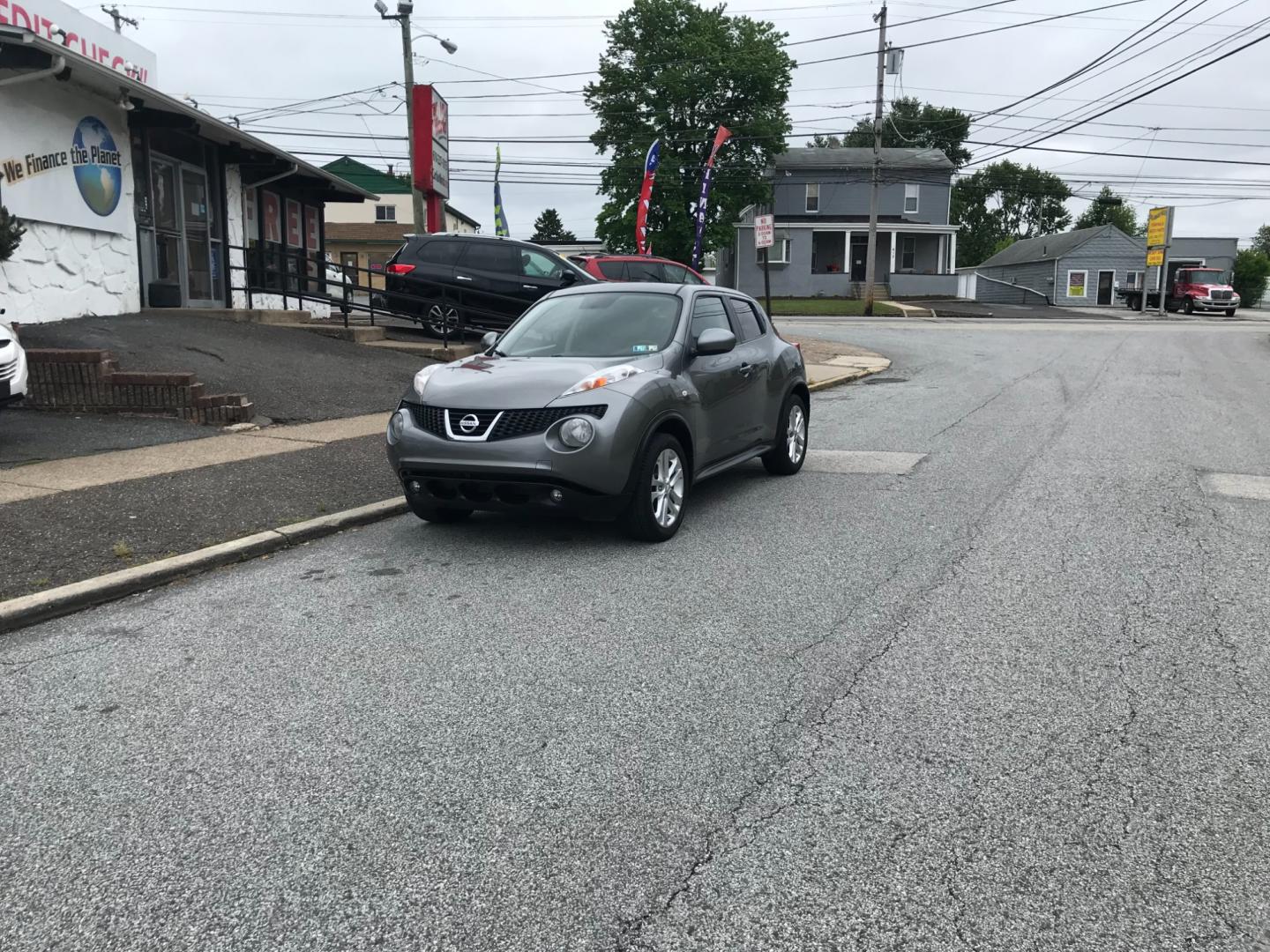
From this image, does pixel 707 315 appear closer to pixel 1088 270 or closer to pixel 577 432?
pixel 577 432

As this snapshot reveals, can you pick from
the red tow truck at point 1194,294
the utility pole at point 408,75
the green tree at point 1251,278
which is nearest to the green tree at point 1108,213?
the green tree at point 1251,278

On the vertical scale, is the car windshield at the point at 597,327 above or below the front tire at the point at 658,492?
above

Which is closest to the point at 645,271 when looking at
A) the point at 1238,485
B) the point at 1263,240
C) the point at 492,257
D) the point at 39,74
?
the point at 492,257

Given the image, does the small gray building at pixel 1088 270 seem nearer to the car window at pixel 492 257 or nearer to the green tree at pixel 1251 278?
the green tree at pixel 1251 278

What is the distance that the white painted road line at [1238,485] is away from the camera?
26.9ft

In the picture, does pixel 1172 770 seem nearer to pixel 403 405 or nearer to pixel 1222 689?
pixel 1222 689

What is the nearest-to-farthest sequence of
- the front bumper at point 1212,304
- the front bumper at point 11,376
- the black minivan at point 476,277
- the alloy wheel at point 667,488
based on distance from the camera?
the alloy wheel at point 667,488 → the front bumper at point 11,376 → the black minivan at point 476,277 → the front bumper at point 1212,304

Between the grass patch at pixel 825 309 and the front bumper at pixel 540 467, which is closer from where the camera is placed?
the front bumper at pixel 540 467

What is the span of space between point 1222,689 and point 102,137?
1553cm

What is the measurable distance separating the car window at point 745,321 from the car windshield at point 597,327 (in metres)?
0.89

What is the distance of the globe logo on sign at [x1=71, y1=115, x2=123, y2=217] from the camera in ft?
46.5

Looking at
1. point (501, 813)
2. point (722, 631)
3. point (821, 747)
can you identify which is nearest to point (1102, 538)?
point (722, 631)

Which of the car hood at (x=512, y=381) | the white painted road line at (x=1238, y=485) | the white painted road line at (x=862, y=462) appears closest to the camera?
the car hood at (x=512, y=381)

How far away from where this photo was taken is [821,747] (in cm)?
371
